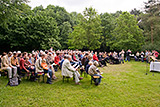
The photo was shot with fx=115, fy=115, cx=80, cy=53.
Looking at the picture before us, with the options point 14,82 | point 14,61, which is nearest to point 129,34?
point 14,61

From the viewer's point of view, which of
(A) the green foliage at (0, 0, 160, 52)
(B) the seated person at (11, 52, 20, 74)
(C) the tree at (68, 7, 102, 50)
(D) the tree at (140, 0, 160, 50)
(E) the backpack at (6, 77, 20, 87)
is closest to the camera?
(E) the backpack at (6, 77, 20, 87)

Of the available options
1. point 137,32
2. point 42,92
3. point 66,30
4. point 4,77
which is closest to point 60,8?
point 66,30

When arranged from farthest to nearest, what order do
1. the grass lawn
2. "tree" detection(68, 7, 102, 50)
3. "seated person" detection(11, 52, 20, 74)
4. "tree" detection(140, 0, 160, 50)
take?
"tree" detection(68, 7, 102, 50) < "tree" detection(140, 0, 160, 50) < "seated person" detection(11, 52, 20, 74) < the grass lawn

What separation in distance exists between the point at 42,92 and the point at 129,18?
21538 mm

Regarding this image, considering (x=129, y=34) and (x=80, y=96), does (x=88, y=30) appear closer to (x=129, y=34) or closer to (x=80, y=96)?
(x=129, y=34)

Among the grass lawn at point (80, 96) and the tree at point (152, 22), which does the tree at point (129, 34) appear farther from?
the grass lawn at point (80, 96)

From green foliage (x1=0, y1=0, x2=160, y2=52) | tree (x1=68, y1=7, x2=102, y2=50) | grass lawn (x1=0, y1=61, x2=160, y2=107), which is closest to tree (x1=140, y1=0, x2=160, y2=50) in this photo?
green foliage (x1=0, y1=0, x2=160, y2=52)

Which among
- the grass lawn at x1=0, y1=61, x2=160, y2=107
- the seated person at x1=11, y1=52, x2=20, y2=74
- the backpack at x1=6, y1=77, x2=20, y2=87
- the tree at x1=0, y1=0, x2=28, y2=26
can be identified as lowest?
the grass lawn at x1=0, y1=61, x2=160, y2=107

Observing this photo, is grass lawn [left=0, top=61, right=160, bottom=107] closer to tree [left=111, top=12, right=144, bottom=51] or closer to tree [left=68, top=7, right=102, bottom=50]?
tree [left=111, top=12, right=144, bottom=51]

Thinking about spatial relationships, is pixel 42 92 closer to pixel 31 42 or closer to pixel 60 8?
pixel 31 42

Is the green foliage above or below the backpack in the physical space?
above

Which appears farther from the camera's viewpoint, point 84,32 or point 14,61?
point 84,32

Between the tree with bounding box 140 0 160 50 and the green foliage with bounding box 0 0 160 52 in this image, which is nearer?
the green foliage with bounding box 0 0 160 52

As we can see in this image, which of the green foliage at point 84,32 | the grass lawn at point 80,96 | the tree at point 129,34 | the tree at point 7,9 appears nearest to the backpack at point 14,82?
the grass lawn at point 80,96
